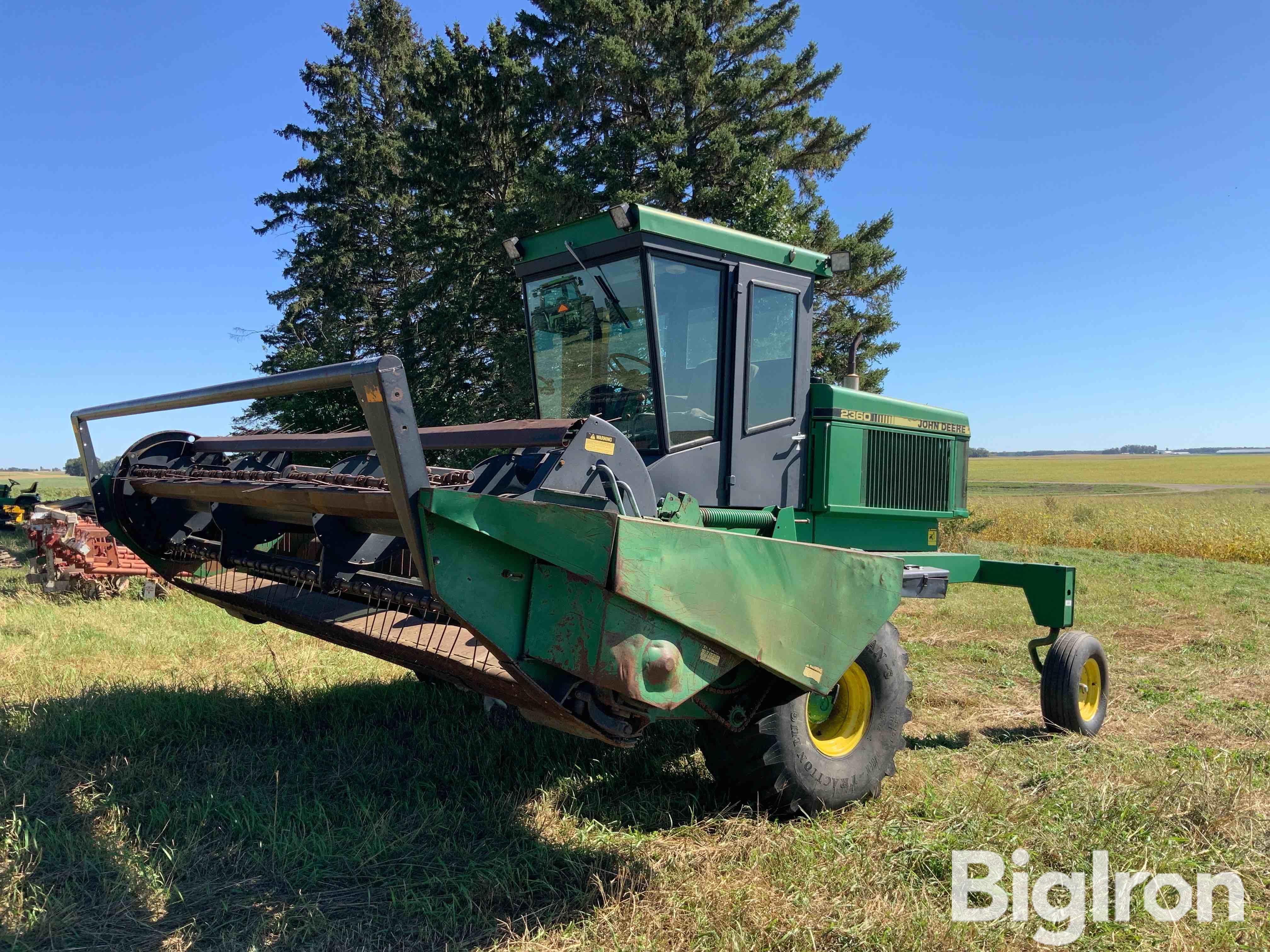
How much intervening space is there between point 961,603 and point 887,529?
678 centimetres

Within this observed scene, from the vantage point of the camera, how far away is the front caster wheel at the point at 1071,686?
539 cm

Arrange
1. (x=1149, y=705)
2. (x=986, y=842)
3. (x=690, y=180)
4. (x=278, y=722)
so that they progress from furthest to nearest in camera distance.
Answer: (x=690, y=180)
(x=1149, y=705)
(x=278, y=722)
(x=986, y=842)

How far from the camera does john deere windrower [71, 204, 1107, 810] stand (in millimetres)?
2771

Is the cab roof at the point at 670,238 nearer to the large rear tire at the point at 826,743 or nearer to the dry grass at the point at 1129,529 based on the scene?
the large rear tire at the point at 826,743

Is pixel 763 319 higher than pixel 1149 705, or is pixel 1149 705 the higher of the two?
pixel 763 319

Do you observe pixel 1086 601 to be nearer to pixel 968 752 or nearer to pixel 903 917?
pixel 968 752

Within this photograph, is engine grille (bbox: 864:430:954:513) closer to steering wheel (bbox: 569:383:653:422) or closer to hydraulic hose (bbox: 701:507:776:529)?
hydraulic hose (bbox: 701:507:776:529)

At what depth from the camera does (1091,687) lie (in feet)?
19.2

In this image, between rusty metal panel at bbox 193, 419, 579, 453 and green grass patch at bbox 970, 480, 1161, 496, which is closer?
rusty metal panel at bbox 193, 419, 579, 453

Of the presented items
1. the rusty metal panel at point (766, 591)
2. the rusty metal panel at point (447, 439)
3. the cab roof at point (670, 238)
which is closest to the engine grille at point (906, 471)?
the cab roof at point (670, 238)

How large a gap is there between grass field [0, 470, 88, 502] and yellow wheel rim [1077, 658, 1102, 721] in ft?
96.3

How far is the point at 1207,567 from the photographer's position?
54.7 ft

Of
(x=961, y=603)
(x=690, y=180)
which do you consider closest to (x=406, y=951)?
(x=961, y=603)

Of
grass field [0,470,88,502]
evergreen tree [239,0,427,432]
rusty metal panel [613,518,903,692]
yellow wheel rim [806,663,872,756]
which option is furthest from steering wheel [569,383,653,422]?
grass field [0,470,88,502]
